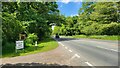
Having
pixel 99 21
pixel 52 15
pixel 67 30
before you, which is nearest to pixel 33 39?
pixel 52 15

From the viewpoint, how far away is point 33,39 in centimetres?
3891

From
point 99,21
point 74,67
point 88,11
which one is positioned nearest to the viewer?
point 74,67

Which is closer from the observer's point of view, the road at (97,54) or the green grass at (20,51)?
the road at (97,54)

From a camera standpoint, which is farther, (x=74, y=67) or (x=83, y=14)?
(x=83, y=14)

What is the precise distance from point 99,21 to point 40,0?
59.3 meters

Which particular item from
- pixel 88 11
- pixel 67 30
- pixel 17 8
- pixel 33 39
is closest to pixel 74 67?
pixel 17 8

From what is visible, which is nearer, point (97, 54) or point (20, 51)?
point (97, 54)

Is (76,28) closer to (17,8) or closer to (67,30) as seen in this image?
(67,30)

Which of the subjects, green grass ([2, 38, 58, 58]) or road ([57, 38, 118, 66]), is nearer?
road ([57, 38, 118, 66])

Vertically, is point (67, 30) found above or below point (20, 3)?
below

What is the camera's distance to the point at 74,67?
467 inches

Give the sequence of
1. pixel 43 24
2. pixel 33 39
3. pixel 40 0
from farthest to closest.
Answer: pixel 43 24 → pixel 33 39 → pixel 40 0

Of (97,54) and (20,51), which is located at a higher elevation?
(97,54)

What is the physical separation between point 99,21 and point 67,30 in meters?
60.9
